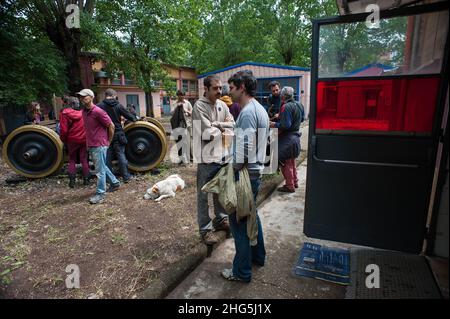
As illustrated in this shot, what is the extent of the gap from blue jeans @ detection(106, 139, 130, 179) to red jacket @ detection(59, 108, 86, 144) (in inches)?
20.8

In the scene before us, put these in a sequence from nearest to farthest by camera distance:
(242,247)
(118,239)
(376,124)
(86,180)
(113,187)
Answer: (376,124) < (242,247) < (118,239) < (113,187) < (86,180)

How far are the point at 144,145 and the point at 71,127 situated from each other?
1399mm

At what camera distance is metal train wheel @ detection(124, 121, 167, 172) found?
579 centimetres

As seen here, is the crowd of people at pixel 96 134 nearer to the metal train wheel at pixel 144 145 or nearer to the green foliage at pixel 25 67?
the metal train wheel at pixel 144 145

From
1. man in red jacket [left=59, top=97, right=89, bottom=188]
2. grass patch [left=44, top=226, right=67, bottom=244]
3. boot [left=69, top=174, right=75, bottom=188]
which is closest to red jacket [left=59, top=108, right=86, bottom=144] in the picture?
man in red jacket [left=59, top=97, right=89, bottom=188]

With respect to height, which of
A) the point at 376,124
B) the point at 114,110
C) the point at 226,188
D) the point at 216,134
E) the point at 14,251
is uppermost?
the point at 114,110

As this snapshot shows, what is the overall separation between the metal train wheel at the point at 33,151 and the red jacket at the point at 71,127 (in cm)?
58

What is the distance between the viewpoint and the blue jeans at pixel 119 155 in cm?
531

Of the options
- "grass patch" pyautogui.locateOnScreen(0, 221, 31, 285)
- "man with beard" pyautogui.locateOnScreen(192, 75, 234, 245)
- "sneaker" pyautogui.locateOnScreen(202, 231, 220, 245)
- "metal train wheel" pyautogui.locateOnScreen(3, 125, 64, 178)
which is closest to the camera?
"grass patch" pyautogui.locateOnScreen(0, 221, 31, 285)

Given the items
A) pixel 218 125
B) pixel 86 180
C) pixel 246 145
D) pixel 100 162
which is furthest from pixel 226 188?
pixel 86 180

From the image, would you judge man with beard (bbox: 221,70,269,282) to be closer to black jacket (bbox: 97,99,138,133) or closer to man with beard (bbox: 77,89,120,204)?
man with beard (bbox: 77,89,120,204)

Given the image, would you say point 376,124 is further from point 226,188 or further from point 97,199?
point 97,199

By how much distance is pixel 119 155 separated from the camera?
536cm

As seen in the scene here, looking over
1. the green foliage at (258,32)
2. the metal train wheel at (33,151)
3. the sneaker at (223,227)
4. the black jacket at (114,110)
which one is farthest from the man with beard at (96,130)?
the green foliage at (258,32)
